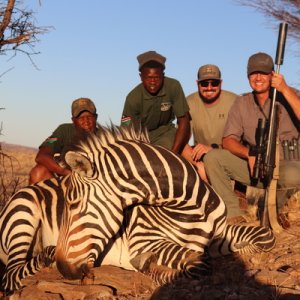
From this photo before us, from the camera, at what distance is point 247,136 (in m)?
5.60

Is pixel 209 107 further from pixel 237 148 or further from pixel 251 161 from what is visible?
pixel 251 161

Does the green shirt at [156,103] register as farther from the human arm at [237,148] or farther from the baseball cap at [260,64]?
the baseball cap at [260,64]

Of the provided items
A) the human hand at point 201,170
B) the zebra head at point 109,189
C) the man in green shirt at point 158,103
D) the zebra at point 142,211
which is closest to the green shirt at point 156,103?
the man in green shirt at point 158,103

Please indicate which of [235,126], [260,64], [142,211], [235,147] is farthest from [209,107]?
[142,211]

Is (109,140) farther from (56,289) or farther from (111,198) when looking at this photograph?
Answer: (56,289)

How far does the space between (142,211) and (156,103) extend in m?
2.24

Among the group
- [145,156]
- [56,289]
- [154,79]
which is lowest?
[56,289]

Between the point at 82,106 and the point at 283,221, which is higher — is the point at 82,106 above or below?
above

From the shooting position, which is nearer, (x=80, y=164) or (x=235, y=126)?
(x=80, y=164)

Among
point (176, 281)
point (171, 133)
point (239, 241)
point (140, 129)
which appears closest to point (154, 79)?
point (171, 133)

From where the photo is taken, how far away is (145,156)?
4.01m

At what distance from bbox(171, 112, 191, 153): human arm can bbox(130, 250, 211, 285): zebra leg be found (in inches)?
79.9

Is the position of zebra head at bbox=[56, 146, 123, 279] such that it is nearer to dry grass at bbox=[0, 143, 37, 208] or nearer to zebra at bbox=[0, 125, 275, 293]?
zebra at bbox=[0, 125, 275, 293]

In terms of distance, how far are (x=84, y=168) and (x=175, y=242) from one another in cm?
84
